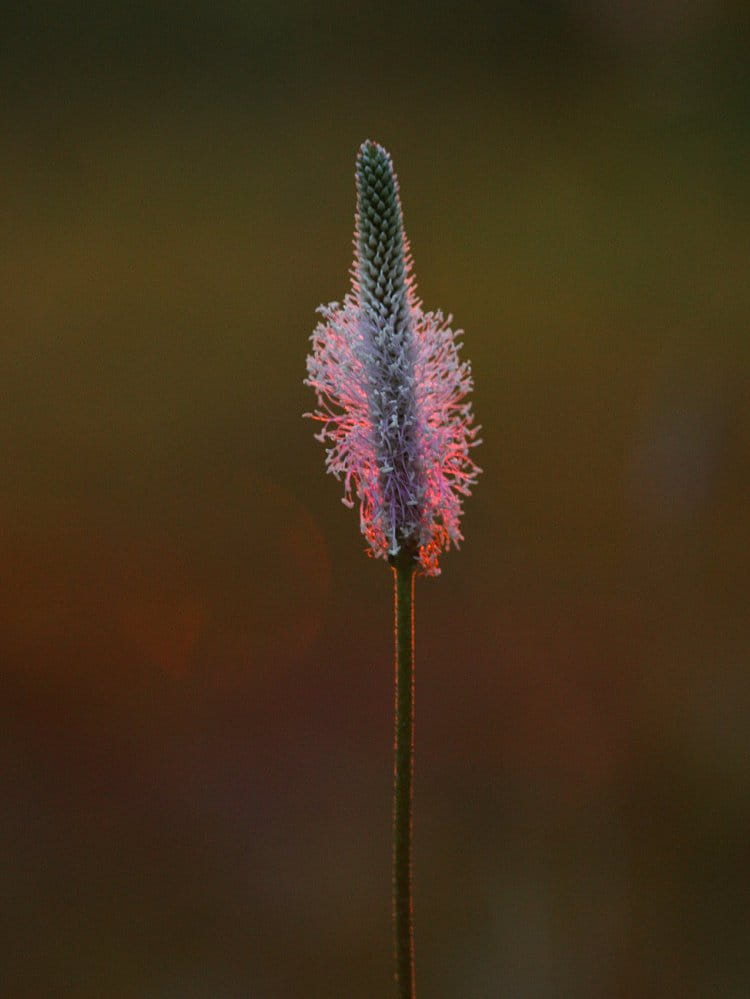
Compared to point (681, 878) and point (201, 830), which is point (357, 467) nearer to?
point (681, 878)

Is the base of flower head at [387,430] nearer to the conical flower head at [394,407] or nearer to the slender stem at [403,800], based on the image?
the conical flower head at [394,407]

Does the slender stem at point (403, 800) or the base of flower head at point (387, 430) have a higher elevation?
the base of flower head at point (387, 430)

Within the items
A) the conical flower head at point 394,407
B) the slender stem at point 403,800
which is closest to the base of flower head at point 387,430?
the conical flower head at point 394,407

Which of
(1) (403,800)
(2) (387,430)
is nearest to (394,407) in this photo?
(2) (387,430)

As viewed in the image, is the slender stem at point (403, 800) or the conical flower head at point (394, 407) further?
the conical flower head at point (394, 407)

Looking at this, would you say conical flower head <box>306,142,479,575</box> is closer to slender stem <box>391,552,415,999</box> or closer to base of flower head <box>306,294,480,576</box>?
base of flower head <box>306,294,480,576</box>
